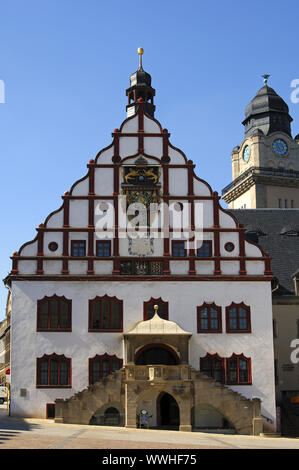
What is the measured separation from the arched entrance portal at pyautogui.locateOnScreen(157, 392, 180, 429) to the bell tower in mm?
21023

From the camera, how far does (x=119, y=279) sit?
4672 centimetres

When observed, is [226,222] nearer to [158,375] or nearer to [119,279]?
[119,279]

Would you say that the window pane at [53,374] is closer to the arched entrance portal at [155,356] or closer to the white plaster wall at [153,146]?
the arched entrance portal at [155,356]

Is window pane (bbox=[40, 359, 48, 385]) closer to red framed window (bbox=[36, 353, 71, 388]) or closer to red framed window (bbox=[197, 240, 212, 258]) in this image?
red framed window (bbox=[36, 353, 71, 388])

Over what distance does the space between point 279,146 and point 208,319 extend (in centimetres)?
4524

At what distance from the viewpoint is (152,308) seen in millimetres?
46562

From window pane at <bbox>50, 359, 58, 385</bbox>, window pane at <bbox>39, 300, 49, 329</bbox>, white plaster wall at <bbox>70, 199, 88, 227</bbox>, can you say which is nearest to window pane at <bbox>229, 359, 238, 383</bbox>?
window pane at <bbox>50, 359, 58, 385</bbox>

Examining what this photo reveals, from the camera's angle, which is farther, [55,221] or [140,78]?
[140,78]

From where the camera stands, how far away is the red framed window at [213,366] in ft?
151

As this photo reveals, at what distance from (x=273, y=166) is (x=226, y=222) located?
4001 centimetres

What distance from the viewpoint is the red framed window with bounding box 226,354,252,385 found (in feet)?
151

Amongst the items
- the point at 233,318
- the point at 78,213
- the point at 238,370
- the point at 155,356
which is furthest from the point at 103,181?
the point at 238,370

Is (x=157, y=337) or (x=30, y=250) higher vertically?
(x=30, y=250)

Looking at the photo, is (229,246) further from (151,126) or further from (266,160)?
(266,160)
